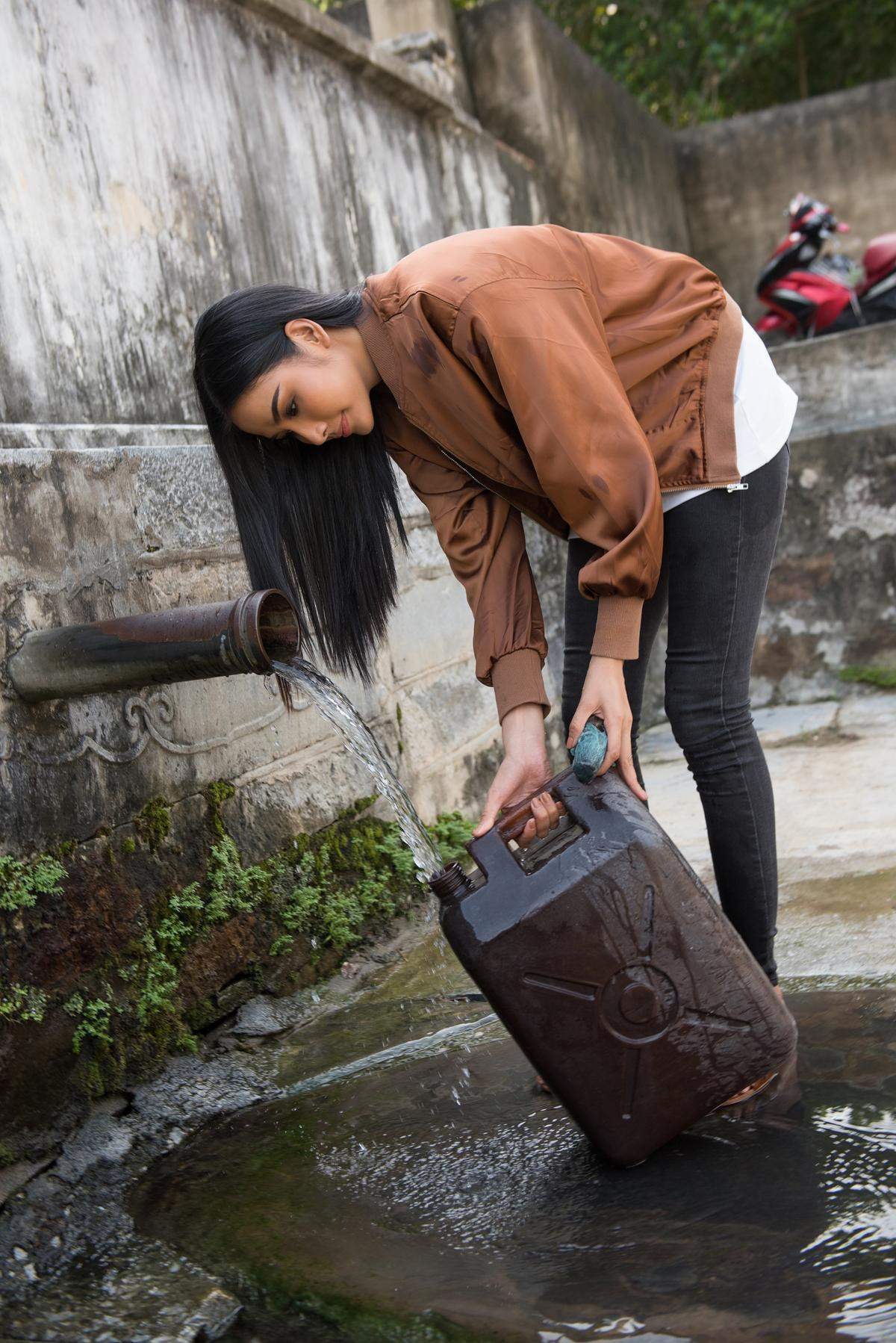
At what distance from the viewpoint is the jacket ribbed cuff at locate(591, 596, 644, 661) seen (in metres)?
1.86

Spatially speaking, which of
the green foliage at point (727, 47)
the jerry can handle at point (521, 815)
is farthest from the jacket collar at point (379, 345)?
the green foliage at point (727, 47)

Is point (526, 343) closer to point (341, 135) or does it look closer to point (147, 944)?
point (147, 944)

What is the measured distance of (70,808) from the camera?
7.32ft

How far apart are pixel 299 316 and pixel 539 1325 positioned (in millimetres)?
1431

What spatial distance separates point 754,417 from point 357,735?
100 centimetres

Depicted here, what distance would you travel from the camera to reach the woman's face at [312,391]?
1902 mm

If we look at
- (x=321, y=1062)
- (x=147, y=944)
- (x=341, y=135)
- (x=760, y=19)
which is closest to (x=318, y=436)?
(x=147, y=944)

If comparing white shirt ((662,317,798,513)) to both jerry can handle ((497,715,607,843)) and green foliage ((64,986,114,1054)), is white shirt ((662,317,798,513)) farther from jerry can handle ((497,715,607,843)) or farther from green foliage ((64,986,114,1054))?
green foliage ((64,986,114,1054))

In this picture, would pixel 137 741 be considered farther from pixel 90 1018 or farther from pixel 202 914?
pixel 90 1018

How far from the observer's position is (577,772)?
1777mm

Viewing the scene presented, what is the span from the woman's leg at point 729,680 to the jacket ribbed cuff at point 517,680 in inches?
9.1

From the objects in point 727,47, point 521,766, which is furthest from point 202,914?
point 727,47

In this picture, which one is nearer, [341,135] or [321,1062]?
[321,1062]

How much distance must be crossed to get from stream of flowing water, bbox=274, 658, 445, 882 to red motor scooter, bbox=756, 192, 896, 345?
4688 millimetres
